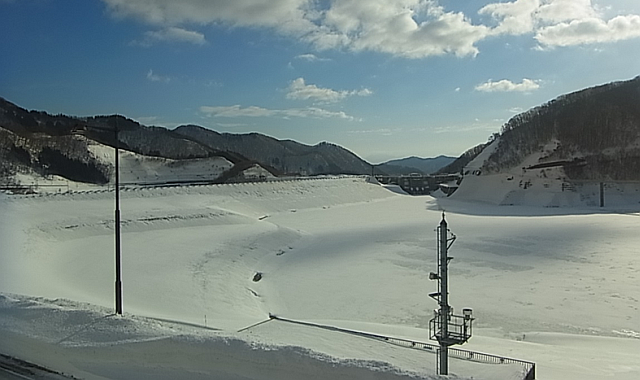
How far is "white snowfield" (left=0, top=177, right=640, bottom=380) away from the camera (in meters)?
7.97

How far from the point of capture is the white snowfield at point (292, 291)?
26.1ft

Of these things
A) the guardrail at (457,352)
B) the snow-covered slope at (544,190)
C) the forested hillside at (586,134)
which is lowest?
the guardrail at (457,352)

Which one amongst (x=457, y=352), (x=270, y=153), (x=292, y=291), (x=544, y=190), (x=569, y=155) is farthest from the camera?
(x=270, y=153)

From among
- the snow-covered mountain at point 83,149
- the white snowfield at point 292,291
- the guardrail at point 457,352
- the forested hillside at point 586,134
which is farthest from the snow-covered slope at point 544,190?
the guardrail at point 457,352

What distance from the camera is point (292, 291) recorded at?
19719 millimetres

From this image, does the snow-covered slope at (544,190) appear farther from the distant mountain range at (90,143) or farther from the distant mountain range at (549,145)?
the distant mountain range at (90,143)

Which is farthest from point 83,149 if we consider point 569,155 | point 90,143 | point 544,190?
point 569,155

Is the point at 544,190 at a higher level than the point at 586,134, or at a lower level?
lower

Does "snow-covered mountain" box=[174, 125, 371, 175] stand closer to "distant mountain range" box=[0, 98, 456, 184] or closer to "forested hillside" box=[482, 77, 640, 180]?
"distant mountain range" box=[0, 98, 456, 184]

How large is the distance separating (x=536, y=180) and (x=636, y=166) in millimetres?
15365

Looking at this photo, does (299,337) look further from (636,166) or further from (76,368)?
(636,166)

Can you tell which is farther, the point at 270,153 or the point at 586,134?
the point at 270,153

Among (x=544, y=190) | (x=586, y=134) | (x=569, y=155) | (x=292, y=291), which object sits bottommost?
(x=292, y=291)

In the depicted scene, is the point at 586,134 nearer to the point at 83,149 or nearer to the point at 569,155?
the point at 569,155
